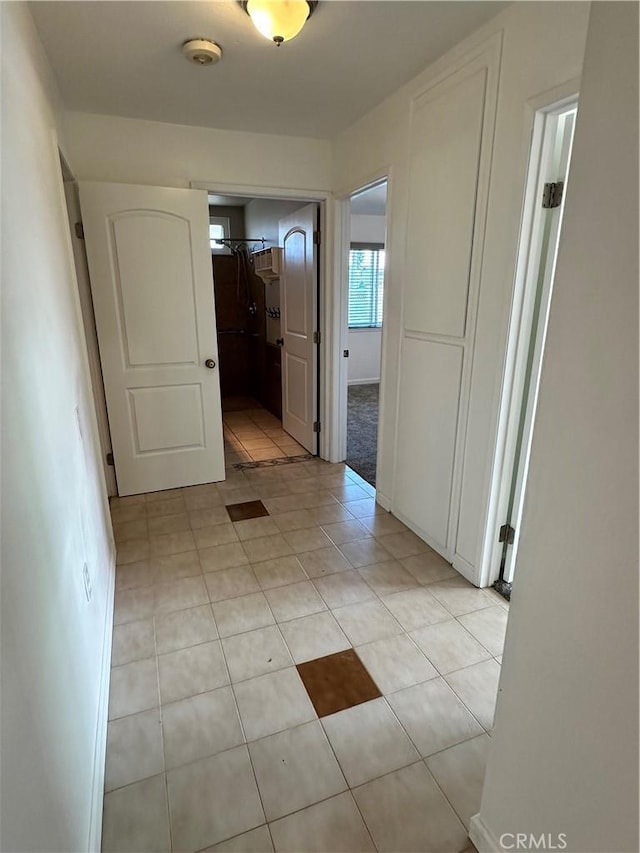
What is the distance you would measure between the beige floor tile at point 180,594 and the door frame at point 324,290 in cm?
177

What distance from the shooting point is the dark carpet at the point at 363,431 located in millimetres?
3728

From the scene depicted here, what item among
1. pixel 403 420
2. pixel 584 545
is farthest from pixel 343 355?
pixel 584 545

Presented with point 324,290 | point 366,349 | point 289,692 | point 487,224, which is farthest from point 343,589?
point 366,349

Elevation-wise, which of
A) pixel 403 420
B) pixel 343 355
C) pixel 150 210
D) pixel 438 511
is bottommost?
pixel 438 511

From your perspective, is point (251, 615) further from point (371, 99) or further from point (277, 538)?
point (371, 99)

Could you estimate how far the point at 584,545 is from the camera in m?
0.83

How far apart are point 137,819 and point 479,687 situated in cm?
117

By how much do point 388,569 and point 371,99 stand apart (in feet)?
8.38

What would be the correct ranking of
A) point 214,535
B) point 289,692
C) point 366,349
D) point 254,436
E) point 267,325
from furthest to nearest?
1. point 366,349
2. point 267,325
3. point 254,436
4. point 214,535
5. point 289,692

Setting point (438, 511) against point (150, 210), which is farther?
point (150, 210)

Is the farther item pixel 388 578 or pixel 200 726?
pixel 388 578

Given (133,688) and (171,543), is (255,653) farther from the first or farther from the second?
(171,543)

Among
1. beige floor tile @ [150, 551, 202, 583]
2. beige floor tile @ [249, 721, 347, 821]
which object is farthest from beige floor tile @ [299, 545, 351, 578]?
beige floor tile @ [249, 721, 347, 821]

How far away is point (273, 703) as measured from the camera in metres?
1.60
